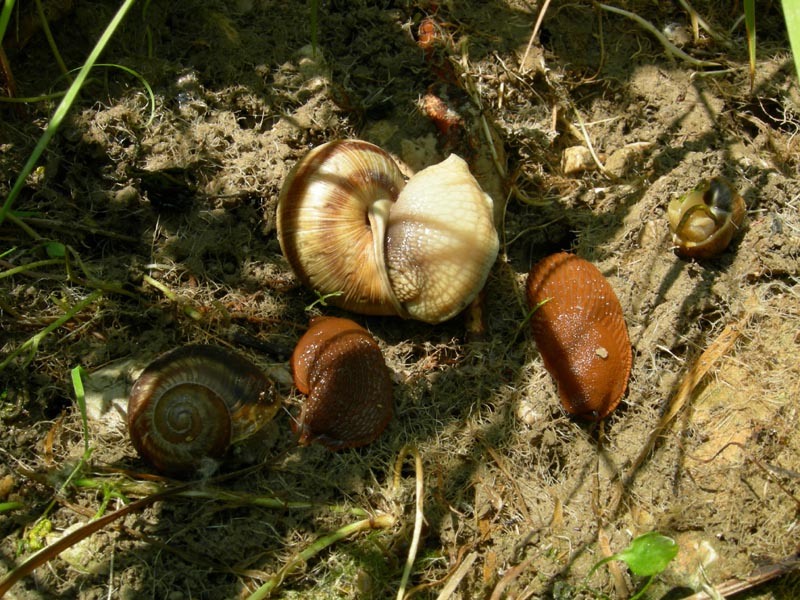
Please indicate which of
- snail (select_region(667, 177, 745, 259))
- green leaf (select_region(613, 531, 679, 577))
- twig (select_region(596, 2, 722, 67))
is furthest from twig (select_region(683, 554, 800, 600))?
twig (select_region(596, 2, 722, 67))

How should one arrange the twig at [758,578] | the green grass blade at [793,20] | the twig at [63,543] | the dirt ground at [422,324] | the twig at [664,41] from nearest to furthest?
the green grass blade at [793,20]
the twig at [63,543]
the twig at [758,578]
the dirt ground at [422,324]
the twig at [664,41]

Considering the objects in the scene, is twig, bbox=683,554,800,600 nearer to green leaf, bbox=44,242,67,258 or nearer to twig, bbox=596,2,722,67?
twig, bbox=596,2,722,67

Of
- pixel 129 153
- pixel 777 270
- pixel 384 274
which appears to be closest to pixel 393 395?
pixel 384 274

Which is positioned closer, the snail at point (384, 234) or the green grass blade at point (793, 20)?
the green grass blade at point (793, 20)

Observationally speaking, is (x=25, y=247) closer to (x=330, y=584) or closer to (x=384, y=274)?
(x=384, y=274)

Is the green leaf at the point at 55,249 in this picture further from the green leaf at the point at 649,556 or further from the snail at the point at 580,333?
the green leaf at the point at 649,556

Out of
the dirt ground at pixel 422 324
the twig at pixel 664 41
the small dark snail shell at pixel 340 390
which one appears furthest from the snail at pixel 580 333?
the twig at pixel 664 41
